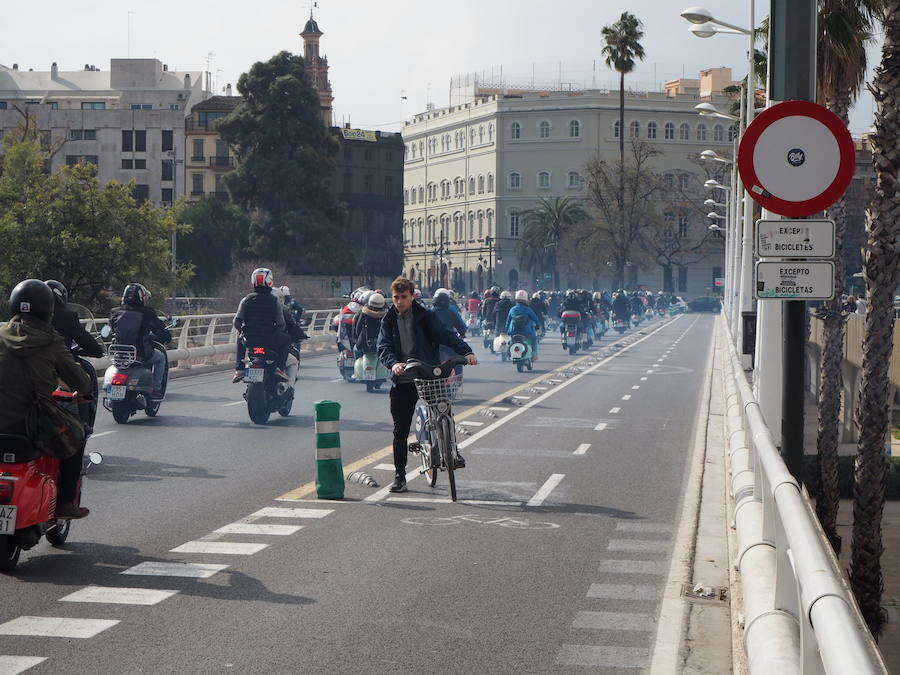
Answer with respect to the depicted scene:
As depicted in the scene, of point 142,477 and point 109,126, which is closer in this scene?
point 142,477

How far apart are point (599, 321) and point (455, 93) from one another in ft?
325

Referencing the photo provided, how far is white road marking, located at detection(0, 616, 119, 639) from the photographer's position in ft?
22.9

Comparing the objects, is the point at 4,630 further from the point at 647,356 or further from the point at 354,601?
the point at 647,356

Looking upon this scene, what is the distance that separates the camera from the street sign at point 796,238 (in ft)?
26.2

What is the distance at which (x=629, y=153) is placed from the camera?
440ft

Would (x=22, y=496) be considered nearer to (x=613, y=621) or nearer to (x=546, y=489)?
(x=613, y=621)

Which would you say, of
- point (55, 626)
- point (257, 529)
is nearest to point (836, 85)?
point (257, 529)

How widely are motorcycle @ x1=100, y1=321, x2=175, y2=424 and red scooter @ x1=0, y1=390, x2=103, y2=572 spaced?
9396 millimetres

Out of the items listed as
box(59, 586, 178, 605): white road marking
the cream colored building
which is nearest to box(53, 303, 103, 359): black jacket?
box(59, 586, 178, 605): white road marking

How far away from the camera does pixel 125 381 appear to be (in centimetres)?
1833

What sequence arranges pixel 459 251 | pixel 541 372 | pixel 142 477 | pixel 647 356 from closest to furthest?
pixel 142 477 < pixel 541 372 < pixel 647 356 < pixel 459 251

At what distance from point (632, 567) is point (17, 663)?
4.10 metres

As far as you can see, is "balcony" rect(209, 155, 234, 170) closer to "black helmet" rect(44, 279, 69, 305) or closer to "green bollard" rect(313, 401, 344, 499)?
"black helmet" rect(44, 279, 69, 305)

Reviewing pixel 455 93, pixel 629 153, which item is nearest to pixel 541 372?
pixel 629 153
